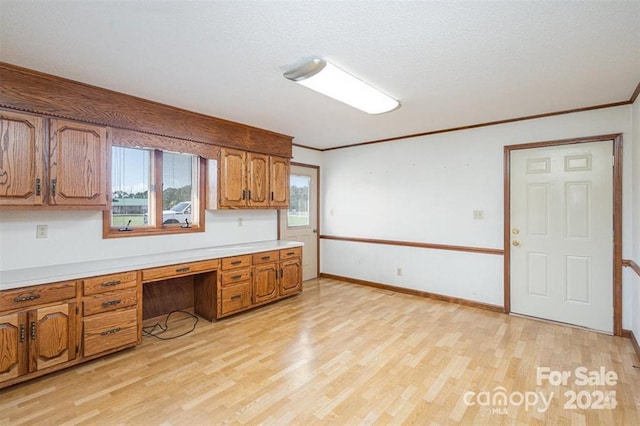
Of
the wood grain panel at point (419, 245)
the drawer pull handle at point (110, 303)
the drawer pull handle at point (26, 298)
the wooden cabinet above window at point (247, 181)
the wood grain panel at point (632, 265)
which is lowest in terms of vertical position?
the drawer pull handle at point (110, 303)

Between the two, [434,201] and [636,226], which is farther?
[434,201]

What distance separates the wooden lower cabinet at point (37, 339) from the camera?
7.22 ft

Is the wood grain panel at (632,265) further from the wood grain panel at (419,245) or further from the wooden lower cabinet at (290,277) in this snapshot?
the wooden lower cabinet at (290,277)

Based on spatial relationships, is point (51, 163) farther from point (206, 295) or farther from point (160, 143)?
point (206, 295)

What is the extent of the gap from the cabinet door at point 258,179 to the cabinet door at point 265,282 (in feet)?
2.89

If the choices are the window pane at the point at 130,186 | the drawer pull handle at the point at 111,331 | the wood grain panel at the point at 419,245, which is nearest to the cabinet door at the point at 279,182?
the wood grain panel at the point at 419,245

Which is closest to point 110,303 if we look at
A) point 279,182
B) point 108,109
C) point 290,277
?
point 108,109

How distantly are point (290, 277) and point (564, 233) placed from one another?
3.41 metres

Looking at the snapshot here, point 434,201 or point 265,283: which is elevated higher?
point 434,201

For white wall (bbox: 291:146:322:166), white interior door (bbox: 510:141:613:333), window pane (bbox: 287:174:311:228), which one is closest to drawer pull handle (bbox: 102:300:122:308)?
window pane (bbox: 287:174:311:228)

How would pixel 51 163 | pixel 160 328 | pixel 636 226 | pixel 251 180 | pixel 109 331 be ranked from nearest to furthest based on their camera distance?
pixel 51 163, pixel 109 331, pixel 636 226, pixel 160 328, pixel 251 180

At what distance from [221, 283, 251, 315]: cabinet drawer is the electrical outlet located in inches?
67.1

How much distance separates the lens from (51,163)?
8.45 feet

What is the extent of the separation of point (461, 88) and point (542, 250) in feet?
7.31
